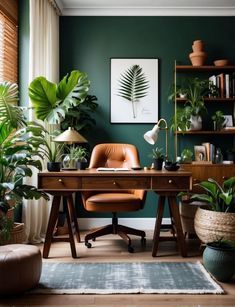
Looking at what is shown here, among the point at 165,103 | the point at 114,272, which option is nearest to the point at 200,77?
the point at 165,103

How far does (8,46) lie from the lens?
3.38 meters

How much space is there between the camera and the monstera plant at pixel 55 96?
320cm

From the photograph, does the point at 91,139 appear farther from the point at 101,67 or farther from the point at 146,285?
the point at 146,285

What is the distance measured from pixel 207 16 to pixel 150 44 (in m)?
0.81

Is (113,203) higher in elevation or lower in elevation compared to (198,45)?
lower

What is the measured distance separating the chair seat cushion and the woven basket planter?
2.09 ft

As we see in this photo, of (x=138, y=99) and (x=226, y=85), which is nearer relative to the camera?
(x=226, y=85)

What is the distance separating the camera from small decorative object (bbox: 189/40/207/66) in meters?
3.94

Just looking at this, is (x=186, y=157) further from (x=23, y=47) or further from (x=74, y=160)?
(x=23, y=47)

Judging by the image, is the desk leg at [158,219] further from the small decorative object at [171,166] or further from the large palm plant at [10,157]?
the large palm plant at [10,157]

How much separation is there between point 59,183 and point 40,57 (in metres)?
1.56

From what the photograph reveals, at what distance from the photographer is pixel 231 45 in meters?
4.21

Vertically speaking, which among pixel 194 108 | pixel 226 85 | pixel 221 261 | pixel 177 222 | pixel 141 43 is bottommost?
pixel 221 261

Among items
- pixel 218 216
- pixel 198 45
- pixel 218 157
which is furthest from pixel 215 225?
pixel 198 45
